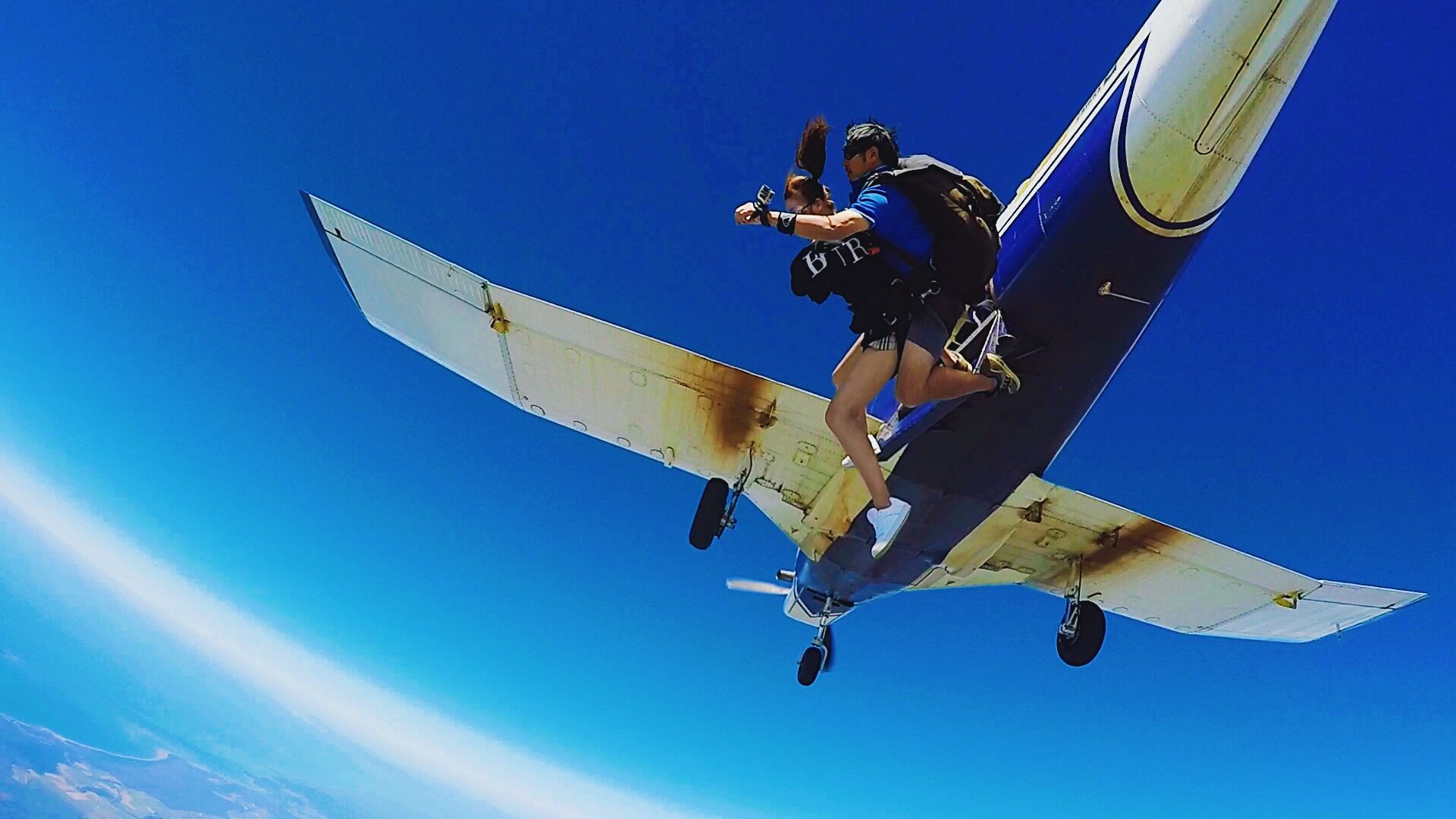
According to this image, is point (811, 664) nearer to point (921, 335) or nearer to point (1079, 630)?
point (1079, 630)

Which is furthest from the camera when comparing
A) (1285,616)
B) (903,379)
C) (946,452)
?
(1285,616)

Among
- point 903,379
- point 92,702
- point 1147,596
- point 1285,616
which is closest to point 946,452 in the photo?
point 903,379

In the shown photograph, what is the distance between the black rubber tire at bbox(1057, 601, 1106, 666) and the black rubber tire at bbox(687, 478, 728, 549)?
462 centimetres

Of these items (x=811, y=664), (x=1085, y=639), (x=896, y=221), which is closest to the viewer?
(x=896, y=221)

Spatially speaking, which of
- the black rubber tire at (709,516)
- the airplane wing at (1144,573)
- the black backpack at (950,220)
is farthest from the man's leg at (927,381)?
the black rubber tire at (709,516)

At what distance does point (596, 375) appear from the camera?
669 centimetres

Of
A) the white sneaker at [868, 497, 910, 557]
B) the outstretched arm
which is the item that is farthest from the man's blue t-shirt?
the white sneaker at [868, 497, 910, 557]

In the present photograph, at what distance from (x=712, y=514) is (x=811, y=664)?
5.15 meters

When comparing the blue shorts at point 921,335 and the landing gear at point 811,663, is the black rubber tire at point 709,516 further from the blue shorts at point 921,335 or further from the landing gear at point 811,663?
the landing gear at point 811,663

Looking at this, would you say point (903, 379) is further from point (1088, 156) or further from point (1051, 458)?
point (1051, 458)

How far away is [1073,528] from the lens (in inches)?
304

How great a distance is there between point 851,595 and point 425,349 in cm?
650

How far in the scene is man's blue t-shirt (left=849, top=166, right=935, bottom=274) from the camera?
316cm

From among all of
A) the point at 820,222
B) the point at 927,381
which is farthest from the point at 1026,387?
the point at 820,222
